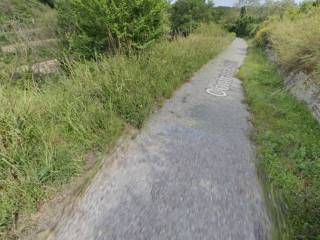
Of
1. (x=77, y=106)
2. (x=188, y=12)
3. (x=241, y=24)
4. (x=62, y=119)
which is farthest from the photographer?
(x=241, y=24)

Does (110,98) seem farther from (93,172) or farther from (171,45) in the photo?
(171,45)

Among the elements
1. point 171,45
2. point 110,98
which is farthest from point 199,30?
point 110,98

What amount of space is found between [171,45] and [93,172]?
17.5 feet

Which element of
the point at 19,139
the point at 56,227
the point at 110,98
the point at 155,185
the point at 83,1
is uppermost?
the point at 83,1

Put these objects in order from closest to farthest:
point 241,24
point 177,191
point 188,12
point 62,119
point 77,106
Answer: point 177,191, point 62,119, point 77,106, point 188,12, point 241,24

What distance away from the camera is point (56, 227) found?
2027 mm

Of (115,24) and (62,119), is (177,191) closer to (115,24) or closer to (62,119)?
(62,119)

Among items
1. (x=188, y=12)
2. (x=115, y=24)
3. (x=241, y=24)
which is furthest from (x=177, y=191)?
(x=241, y=24)

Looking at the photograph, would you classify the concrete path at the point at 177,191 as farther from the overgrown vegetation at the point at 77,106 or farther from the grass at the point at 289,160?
the overgrown vegetation at the point at 77,106

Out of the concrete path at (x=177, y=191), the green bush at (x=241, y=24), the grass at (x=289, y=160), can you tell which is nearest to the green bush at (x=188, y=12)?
the grass at (x=289, y=160)

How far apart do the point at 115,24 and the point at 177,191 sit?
445 centimetres

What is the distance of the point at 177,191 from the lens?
2611mm

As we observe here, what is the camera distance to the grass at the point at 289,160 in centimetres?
228

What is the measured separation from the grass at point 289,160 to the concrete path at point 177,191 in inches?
7.8
